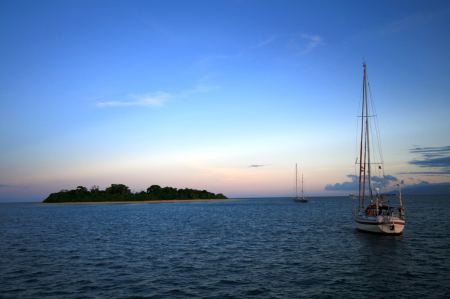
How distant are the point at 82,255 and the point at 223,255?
13908 mm

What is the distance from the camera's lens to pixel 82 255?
117ft

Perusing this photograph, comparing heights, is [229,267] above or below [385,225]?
below

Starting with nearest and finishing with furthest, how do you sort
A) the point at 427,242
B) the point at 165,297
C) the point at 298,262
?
the point at 165,297 < the point at 298,262 < the point at 427,242

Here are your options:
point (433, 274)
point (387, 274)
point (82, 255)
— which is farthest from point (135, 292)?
point (433, 274)

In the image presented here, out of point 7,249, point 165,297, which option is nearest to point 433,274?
point 165,297

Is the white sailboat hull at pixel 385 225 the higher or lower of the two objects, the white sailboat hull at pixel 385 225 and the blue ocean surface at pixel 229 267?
the higher

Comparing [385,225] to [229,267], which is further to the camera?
[385,225]

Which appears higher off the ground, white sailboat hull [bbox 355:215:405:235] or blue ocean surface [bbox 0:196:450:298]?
white sailboat hull [bbox 355:215:405:235]

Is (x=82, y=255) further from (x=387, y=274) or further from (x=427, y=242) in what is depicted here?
(x=427, y=242)

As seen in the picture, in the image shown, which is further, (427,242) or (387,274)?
(427,242)

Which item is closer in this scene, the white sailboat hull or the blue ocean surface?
the blue ocean surface

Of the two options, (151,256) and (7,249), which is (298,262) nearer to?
(151,256)

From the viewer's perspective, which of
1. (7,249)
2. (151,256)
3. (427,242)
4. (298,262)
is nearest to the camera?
(298,262)

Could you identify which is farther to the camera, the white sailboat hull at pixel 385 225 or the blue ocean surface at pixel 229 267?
the white sailboat hull at pixel 385 225
